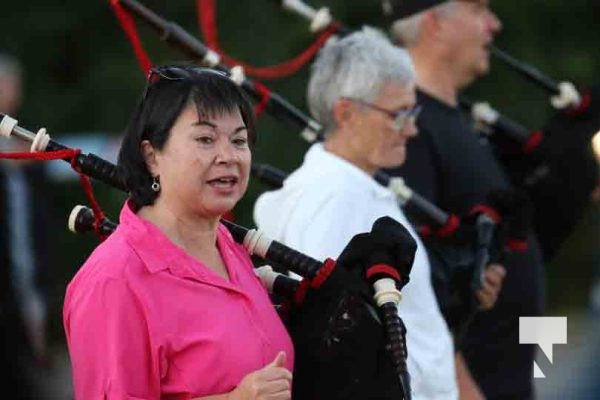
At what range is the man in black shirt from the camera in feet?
20.0

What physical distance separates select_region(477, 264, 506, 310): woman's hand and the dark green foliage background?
371 centimetres

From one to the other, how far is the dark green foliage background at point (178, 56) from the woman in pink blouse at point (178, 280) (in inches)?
212

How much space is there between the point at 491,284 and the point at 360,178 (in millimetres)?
851

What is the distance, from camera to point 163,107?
13.5ft

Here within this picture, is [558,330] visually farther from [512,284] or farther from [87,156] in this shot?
[87,156]

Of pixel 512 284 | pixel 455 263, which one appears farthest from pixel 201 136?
pixel 512 284

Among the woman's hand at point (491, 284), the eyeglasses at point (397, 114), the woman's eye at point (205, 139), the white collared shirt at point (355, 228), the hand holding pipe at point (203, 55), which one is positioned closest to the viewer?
the woman's eye at point (205, 139)

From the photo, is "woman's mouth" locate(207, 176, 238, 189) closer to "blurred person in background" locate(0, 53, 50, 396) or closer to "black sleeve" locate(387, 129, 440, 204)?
"black sleeve" locate(387, 129, 440, 204)

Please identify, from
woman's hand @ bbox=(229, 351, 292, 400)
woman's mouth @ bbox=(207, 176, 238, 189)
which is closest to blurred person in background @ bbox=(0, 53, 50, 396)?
woman's mouth @ bbox=(207, 176, 238, 189)

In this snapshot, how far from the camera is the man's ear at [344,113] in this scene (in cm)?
536

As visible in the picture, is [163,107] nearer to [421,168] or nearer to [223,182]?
[223,182]

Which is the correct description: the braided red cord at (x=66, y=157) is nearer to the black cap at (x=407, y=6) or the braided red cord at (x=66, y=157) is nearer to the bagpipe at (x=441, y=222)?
the bagpipe at (x=441, y=222)

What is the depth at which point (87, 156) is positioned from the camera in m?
4.43

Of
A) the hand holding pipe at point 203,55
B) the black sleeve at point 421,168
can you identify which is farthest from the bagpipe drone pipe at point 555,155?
the hand holding pipe at point 203,55
